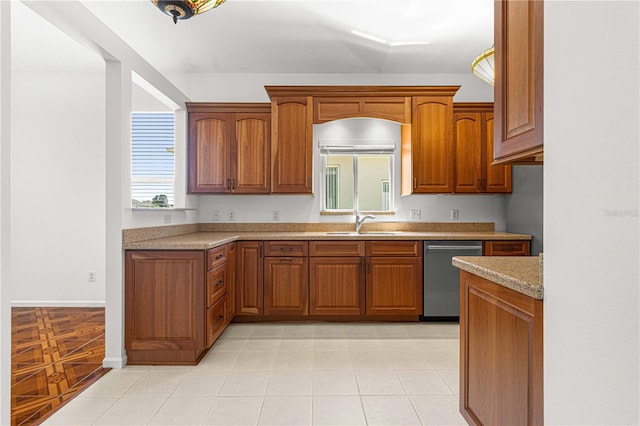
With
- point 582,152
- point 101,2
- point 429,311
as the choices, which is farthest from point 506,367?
point 101,2

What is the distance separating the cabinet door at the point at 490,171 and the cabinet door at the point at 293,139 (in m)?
1.92

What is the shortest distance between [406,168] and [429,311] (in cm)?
155

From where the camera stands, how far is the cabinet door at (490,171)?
4035 millimetres

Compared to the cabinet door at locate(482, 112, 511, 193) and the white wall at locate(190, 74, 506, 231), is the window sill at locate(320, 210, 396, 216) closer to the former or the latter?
the white wall at locate(190, 74, 506, 231)

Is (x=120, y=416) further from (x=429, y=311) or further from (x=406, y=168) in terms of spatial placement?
(x=406, y=168)

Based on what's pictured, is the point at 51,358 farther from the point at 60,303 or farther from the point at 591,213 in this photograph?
the point at 591,213

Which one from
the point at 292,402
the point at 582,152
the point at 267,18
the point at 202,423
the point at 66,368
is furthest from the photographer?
the point at 267,18

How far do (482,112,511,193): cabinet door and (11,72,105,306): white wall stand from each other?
4.34 m

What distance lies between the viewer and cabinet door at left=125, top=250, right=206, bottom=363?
2.73 metres

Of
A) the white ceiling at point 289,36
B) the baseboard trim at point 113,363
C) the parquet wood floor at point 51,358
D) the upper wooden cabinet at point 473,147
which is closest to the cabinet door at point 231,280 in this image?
the baseboard trim at point 113,363

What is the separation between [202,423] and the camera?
1.97 metres

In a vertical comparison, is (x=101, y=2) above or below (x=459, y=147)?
above

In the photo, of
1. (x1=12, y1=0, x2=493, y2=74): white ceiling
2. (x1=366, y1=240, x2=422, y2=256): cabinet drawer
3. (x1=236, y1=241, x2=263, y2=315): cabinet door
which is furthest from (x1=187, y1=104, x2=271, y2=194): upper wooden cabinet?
(x1=366, y1=240, x2=422, y2=256): cabinet drawer

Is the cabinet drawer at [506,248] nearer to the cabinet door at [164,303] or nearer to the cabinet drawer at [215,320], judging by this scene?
the cabinet drawer at [215,320]
